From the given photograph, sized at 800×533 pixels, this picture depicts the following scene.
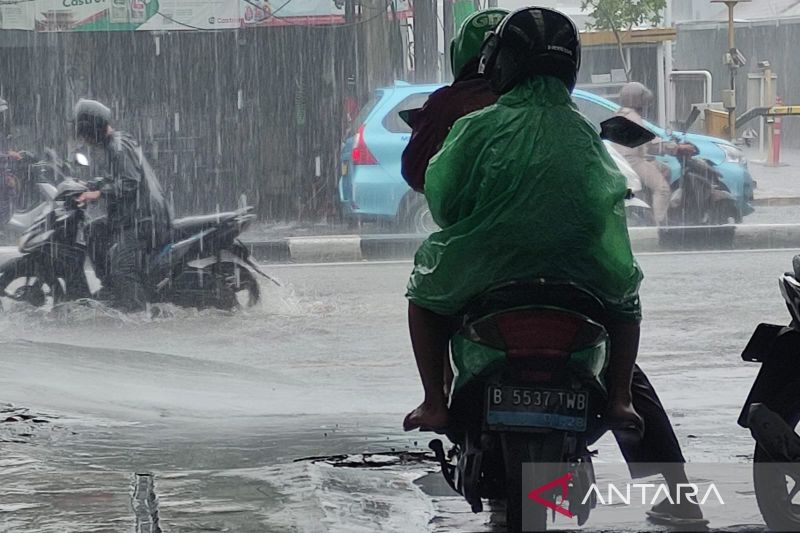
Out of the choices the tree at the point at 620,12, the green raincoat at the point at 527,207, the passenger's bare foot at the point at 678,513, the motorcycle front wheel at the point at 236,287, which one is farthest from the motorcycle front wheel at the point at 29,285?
the tree at the point at 620,12

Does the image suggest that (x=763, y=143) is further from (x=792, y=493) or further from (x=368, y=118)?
(x=792, y=493)

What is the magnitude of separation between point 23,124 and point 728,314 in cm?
1230

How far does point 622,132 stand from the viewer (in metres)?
4.07

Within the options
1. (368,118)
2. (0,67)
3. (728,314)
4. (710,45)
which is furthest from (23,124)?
(710,45)

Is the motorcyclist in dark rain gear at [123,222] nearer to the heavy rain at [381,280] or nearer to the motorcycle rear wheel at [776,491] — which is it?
the heavy rain at [381,280]

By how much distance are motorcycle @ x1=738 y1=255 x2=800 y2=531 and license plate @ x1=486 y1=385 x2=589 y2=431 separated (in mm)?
762

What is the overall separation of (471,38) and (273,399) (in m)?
3.69

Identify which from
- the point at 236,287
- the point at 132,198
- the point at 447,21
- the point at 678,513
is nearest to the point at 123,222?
the point at 132,198

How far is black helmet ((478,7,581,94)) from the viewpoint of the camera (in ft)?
12.5

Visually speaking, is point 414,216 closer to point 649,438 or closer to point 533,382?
point 649,438

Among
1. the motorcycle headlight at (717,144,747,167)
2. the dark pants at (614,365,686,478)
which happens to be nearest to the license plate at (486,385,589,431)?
the dark pants at (614,365,686,478)

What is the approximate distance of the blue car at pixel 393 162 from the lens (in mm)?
15258

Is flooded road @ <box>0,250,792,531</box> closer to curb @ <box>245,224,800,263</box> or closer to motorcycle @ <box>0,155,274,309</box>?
motorcycle @ <box>0,155,274,309</box>

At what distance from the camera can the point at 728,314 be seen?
34.0ft
